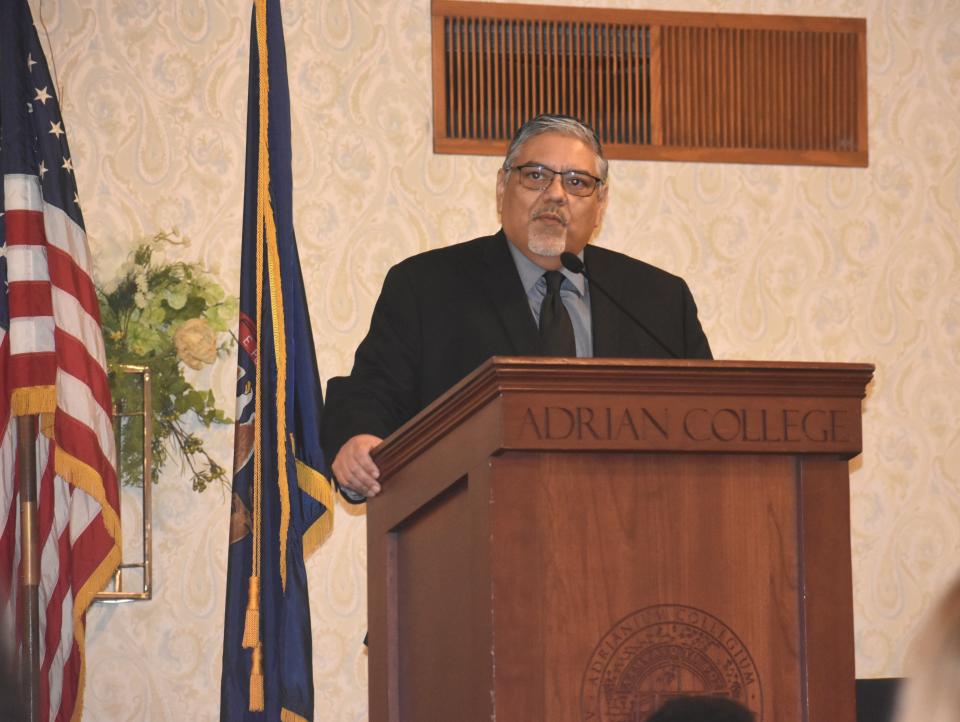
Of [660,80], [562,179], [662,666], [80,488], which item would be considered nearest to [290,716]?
[80,488]

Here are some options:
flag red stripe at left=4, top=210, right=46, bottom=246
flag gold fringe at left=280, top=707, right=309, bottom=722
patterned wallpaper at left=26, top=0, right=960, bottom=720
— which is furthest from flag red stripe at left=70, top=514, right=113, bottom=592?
flag red stripe at left=4, top=210, right=46, bottom=246

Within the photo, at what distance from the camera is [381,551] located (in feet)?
8.75

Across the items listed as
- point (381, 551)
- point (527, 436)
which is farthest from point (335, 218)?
point (527, 436)

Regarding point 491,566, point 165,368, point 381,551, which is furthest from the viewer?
point 165,368

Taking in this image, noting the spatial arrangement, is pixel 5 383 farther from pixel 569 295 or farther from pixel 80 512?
pixel 569 295

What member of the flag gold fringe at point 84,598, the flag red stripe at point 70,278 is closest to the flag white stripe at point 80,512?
the flag gold fringe at point 84,598

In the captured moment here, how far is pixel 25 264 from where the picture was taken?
3.83 meters

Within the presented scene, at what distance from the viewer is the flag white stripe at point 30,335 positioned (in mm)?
3789

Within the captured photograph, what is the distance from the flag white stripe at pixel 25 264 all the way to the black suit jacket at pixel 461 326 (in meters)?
1.07

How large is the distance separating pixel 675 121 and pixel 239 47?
4.70 feet

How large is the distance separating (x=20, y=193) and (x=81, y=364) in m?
0.49

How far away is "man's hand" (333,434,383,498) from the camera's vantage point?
2.71 m

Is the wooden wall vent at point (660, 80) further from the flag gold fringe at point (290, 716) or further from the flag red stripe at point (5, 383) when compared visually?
the flag gold fringe at point (290, 716)

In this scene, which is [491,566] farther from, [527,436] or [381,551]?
[381,551]
